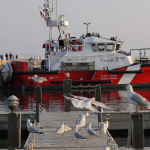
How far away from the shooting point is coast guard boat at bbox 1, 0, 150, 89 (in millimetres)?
19359

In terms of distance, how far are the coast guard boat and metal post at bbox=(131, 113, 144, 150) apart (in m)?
14.0

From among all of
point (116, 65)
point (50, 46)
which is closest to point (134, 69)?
point (116, 65)

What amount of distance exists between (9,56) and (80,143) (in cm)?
2694

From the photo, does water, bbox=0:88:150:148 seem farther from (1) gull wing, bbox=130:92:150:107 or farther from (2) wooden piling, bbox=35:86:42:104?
(1) gull wing, bbox=130:92:150:107

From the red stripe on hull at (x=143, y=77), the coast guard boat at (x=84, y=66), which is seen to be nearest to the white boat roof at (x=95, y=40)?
the coast guard boat at (x=84, y=66)

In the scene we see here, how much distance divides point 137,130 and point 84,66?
47.7 ft

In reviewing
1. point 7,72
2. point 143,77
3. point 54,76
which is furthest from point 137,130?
point 143,77

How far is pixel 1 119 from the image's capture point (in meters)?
8.79

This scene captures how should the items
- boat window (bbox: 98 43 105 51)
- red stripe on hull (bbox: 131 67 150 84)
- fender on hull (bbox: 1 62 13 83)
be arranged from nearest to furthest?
fender on hull (bbox: 1 62 13 83) → boat window (bbox: 98 43 105 51) → red stripe on hull (bbox: 131 67 150 84)

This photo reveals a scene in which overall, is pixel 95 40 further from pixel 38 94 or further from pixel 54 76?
pixel 38 94

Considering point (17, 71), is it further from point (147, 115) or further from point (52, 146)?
point (52, 146)

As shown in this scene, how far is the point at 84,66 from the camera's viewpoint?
64.5 feet

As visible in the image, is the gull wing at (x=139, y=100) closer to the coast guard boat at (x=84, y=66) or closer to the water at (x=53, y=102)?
the water at (x=53, y=102)

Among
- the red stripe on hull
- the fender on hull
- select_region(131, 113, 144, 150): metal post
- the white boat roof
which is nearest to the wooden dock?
select_region(131, 113, 144, 150): metal post
